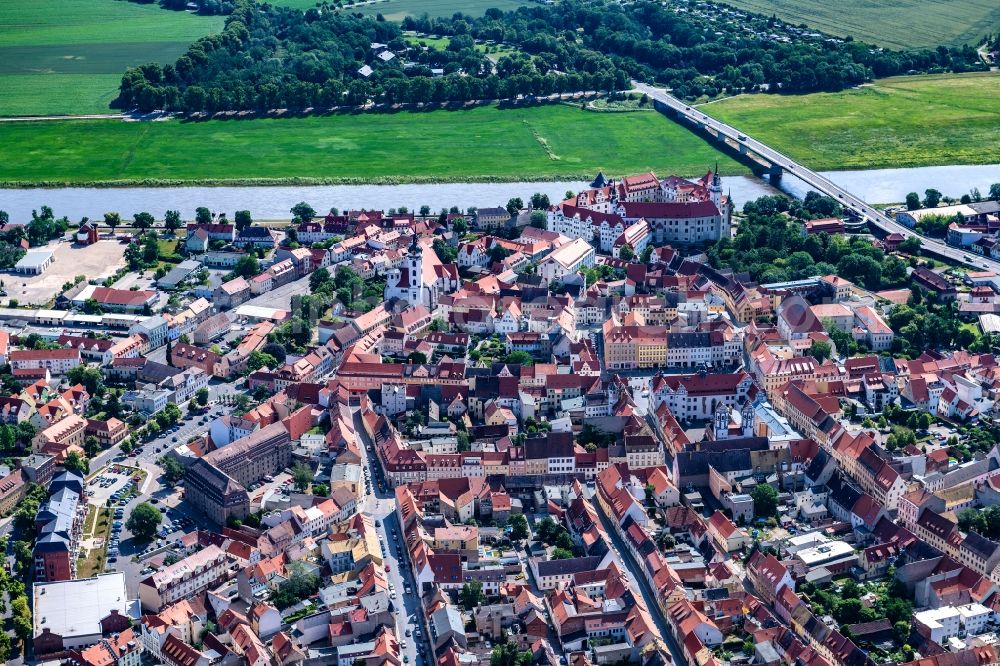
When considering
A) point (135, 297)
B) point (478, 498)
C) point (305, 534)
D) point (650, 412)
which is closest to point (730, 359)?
point (650, 412)

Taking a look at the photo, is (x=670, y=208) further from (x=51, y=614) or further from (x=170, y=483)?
(x=51, y=614)

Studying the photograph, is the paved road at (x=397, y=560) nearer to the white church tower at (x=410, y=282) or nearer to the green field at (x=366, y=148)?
the white church tower at (x=410, y=282)

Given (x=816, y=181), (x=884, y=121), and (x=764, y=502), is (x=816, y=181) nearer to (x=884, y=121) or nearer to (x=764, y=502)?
(x=884, y=121)

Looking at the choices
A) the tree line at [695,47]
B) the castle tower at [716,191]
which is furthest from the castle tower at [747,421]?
the tree line at [695,47]

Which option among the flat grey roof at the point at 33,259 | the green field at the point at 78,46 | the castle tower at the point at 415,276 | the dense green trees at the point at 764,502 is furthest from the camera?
the green field at the point at 78,46

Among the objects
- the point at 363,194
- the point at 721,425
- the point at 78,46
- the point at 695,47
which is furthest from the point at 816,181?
the point at 78,46

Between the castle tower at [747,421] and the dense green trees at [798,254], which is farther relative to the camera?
the dense green trees at [798,254]

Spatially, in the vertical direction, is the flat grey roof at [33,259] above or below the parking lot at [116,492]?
above
